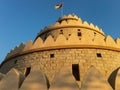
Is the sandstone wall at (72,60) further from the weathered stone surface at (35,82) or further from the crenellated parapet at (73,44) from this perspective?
the weathered stone surface at (35,82)

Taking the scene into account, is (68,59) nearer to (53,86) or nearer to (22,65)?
(22,65)

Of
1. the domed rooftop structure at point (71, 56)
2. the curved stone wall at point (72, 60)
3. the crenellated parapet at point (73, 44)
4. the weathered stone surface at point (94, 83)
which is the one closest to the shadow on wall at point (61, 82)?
the weathered stone surface at point (94, 83)

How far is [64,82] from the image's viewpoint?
8758mm

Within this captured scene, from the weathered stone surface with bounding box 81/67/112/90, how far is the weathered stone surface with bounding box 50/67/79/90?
40cm

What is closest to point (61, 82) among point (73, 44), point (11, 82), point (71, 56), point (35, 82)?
point (35, 82)

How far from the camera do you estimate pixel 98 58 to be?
1277cm

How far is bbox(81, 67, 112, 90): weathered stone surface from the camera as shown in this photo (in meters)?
8.52

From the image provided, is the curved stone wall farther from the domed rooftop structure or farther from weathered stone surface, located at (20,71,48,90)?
weathered stone surface, located at (20,71,48,90)

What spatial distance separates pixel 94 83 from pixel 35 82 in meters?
2.43

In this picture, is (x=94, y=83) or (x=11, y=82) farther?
(x=11, y=82)

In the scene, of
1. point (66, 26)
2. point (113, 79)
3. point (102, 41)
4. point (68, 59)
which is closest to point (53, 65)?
point (68, 59)

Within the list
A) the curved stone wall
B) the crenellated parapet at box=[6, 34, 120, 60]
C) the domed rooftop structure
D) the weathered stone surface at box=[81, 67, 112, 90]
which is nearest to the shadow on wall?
the weathered stone surface at box=[81, 67, 112, 90]

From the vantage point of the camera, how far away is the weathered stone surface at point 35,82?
890 centimetres

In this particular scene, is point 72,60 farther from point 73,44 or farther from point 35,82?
point 35,82
